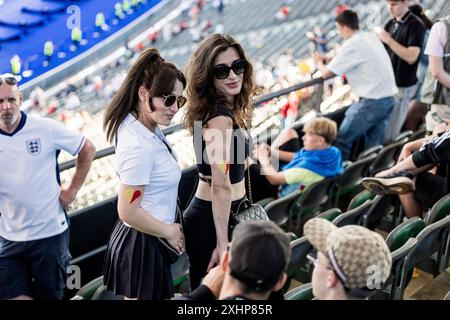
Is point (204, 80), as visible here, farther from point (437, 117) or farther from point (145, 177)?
point (437, 117)

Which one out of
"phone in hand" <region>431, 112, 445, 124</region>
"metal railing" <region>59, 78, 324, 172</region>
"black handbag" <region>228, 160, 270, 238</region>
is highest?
"metal railing" <region>59, 78, 324, 172</region>

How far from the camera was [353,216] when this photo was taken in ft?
9.80

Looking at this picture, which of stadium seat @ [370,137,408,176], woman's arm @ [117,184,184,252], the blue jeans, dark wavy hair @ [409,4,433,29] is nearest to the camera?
woman's arm @ [117,184,184,252]

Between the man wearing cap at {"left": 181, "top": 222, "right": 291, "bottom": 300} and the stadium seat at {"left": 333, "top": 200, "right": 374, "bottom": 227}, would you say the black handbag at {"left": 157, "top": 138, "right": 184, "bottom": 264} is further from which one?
the stadium seat at {"left": 333, "top": 200, "right": 374, "bottom": 227}

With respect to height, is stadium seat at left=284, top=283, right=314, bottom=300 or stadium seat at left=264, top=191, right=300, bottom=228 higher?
stadium seat at left=284, top=283, right=314, bottom=300

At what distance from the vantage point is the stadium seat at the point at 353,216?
2.86 m

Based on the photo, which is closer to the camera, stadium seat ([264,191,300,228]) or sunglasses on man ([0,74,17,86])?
sunglasses on man ([0,74,17,86])

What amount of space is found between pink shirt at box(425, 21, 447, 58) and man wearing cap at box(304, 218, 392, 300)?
2650 mm

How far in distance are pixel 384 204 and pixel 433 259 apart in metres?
0.49

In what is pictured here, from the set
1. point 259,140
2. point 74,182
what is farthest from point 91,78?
point 74,182

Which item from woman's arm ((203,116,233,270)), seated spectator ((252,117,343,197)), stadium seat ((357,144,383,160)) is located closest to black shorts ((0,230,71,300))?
woman's arm ((203,116,233,270))

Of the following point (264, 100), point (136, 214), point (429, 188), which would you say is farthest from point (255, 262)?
point (264, 100)

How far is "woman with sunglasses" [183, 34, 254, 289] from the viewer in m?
2.02
